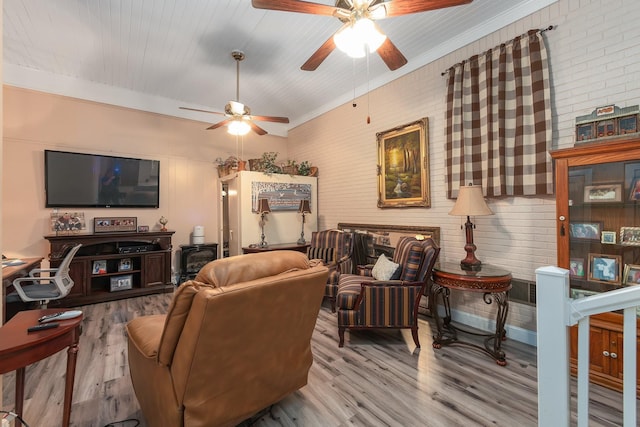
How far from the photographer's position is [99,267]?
4262 mm

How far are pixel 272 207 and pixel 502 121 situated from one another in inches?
146

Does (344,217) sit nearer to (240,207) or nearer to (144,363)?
(240,207)

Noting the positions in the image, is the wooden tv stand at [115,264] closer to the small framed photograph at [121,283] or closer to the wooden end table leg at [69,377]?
the small framed photograph at [121,283]

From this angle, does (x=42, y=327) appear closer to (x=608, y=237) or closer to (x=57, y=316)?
(x=57, y=316)

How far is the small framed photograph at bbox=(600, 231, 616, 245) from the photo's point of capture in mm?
2111

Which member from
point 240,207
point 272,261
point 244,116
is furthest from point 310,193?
point 272,261

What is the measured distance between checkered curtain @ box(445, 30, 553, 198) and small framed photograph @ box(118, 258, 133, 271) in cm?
490

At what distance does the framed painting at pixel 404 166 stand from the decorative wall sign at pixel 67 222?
4.64 metres

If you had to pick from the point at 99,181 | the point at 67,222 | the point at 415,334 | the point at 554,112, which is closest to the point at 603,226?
the point at 554,112

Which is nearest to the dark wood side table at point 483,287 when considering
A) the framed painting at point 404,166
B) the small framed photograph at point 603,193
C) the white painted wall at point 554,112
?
the white painted wall at point 554,112

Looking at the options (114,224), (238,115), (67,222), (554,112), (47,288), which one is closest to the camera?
(554,112)

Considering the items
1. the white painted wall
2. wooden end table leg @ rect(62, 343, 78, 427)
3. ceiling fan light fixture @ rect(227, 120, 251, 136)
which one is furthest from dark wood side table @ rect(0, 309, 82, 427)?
the white painted wall

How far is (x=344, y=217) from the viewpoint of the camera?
16.6 ft

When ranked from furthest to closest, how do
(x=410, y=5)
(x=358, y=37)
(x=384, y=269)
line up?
(x=384, y=269)
(x=358, y=37)
(x=410, y=5)
